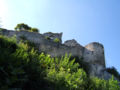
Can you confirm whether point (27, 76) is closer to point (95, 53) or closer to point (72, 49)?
point (72, 49)

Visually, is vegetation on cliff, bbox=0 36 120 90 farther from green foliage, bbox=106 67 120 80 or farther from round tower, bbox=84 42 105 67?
green foliage, bbox=106 67 120 80

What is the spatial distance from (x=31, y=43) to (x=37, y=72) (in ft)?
35.4

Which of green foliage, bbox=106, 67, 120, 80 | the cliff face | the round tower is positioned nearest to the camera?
the cliff face

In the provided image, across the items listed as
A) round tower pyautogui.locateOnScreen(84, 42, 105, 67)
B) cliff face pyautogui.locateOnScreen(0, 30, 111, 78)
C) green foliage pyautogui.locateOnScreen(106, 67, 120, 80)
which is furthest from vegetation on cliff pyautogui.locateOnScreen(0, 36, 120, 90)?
green foliage pyautogui.locateOnScreen(106, 67, 120, 80)

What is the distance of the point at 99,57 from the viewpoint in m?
17.3

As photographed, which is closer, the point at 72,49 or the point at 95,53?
the point at 72,49

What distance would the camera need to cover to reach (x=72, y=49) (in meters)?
16.4

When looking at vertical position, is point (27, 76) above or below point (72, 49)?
below

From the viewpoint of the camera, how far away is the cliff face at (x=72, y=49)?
15420 mm

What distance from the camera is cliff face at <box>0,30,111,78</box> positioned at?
→ 607 inches

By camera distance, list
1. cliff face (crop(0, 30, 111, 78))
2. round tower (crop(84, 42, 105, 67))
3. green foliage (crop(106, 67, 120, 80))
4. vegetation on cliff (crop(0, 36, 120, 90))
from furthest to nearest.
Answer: round tower (crop(84, 42, 105, 67))
green foliage (crop(106, 67, 120, 80))
cliff face (crop(0, 30, 111, 78))
vegetation on cliff (crop(0, 36, 120, 90))

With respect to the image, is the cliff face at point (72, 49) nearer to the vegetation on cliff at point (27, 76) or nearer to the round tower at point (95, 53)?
the round tower at point (95, 53)

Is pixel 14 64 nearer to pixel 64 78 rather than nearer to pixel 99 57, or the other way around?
pixel 64 78

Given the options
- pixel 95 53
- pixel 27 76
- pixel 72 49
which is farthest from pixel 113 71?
pixel 27 76
